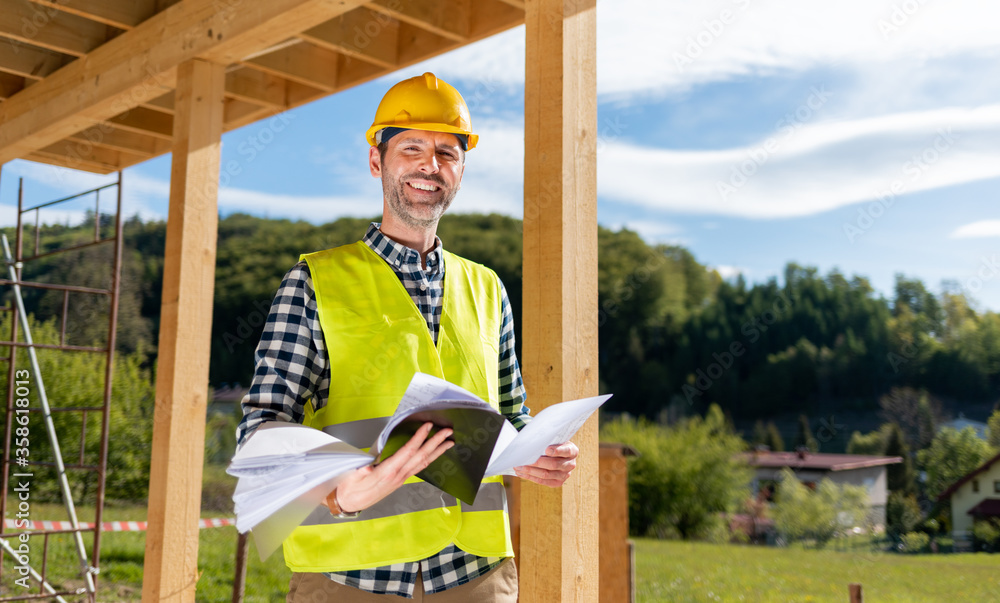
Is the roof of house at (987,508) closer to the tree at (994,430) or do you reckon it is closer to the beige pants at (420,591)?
the tree at (994,430)

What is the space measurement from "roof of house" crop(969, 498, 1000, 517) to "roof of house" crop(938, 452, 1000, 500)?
970mm

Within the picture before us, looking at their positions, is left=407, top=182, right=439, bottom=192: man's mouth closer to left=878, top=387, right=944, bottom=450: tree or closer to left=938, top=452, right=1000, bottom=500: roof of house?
left=938, top=452, right=1000, bottom=500: roof of house


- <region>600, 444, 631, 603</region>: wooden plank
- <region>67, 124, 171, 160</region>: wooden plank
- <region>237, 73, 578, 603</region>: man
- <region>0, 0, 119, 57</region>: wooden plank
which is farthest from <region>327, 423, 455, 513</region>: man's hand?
<region>67, 124, 171, 160</region>: wooden plank

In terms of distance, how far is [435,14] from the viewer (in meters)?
3.35

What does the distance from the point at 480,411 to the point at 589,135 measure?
4.15 feet

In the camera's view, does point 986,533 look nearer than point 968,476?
Yes

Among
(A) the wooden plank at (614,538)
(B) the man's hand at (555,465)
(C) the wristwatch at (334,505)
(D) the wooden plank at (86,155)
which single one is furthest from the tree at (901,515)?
(C) the wristwatch at (334,505)

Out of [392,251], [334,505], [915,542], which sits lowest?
[915,542]

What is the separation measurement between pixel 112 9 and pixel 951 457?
1282 inches

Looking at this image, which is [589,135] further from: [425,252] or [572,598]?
[572,598]

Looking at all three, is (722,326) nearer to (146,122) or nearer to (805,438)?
(805,438)

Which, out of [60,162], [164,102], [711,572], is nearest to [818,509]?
[711,572]

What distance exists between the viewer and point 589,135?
2.11m

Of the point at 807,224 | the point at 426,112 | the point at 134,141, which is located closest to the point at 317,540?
the point at 426,112
